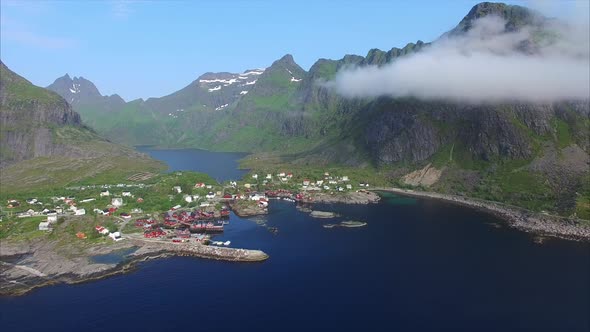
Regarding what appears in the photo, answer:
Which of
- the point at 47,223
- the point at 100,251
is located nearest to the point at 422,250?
the point at 100,251

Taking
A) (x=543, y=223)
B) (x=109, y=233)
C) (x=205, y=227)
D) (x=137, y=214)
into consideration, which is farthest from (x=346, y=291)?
(x=137, y=214)

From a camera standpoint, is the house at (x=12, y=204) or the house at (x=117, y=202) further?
the house at (x=117, y=202)

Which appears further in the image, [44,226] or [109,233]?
[44,226]

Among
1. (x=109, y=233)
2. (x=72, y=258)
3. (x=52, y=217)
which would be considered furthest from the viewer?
(x=52, y=217)

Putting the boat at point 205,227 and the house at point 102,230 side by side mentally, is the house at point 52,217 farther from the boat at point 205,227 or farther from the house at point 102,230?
the boat at point 205,227

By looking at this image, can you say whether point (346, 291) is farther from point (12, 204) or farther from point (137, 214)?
point (12, 204)

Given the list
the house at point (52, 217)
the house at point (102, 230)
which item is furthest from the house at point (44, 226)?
the house at point (102, 230)
